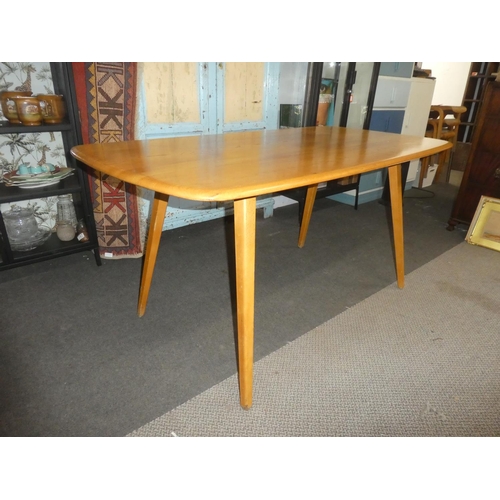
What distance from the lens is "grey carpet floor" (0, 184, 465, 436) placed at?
111cm

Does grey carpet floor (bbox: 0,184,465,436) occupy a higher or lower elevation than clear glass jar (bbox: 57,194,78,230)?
lower

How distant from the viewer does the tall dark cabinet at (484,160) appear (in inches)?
86.4

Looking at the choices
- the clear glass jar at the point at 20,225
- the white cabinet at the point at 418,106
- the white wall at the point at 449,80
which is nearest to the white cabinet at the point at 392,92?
the white cabinet at the point at 418,106

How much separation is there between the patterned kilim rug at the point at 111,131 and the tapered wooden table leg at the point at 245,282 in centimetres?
122

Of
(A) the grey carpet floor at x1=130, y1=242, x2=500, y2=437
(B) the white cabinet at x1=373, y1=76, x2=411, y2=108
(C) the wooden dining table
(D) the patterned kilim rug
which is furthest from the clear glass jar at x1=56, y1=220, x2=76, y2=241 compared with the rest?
(B) the white cabinet at x1=373, y1=76, x2=411, y2=108

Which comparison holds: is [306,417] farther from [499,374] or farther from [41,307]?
[41,307]

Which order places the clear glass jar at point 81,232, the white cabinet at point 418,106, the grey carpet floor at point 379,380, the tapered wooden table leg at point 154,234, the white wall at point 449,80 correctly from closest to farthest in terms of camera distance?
the grey carpet floor at point 379,380, the tapered wooden table leg at point 154,234, the clear glass jar at point 81,232, the white cabinet at point 418,106, the white wall at point 449,80

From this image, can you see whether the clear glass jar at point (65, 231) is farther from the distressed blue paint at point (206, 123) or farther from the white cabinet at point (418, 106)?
the white cabinet at point (418, 106)

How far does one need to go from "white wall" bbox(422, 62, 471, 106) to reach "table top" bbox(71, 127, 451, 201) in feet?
12.5

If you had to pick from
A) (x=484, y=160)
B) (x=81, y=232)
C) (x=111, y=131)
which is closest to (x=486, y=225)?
(x=484, y=160)

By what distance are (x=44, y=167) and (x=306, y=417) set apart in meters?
1.66

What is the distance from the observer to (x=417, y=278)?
74.8 inches

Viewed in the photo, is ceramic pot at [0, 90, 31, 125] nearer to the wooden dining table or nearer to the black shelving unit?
the black shelving unit

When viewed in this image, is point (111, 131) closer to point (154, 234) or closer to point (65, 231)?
point (65, 231)
